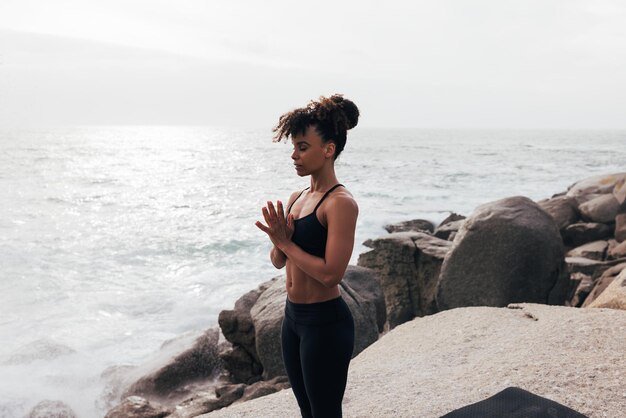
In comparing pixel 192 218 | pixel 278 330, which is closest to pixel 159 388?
pixel 278 330

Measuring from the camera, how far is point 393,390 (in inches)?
181

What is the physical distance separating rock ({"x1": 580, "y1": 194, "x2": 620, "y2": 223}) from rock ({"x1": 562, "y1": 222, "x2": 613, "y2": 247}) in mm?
288

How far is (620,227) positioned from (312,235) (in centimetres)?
1253

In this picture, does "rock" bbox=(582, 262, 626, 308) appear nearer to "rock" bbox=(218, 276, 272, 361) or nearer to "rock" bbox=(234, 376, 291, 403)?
"rock" bbox=(234, 376, 291, 403)

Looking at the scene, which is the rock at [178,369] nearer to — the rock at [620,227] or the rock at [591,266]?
the rock at [591,266]

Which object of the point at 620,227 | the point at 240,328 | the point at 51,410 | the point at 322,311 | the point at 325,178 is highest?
the point at 325,178

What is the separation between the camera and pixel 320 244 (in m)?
2.86

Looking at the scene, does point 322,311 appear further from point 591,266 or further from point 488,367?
point 591,266

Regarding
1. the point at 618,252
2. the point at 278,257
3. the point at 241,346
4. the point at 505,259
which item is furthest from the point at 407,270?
the point at 278,257

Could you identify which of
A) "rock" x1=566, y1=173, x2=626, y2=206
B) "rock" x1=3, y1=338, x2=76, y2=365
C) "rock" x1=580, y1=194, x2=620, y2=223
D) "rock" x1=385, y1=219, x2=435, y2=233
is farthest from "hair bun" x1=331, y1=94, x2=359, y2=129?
"rock" x1=385, y1=219, x2=435, y2=233

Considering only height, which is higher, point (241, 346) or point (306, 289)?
point (306, 289)

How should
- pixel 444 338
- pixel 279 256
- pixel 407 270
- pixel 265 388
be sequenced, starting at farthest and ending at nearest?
1. pixel 407 270
2. pixel 265 388
3. pixel 444 338
4. pixel 279 256

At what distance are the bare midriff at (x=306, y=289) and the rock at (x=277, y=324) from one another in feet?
12.5

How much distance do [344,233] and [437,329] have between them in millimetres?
4007
